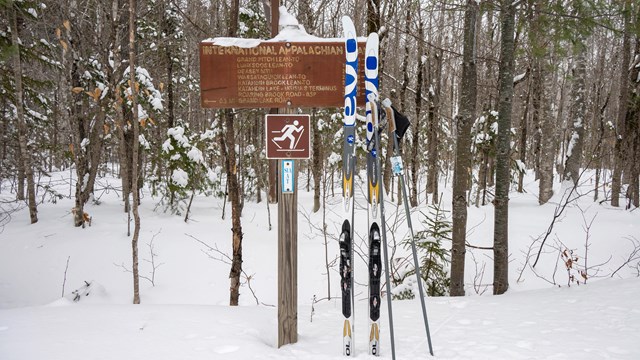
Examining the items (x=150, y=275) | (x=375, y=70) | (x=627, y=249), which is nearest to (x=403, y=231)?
(x=627, y=249)

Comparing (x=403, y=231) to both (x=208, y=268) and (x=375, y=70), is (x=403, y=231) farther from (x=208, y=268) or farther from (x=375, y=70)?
(x=375, y=70)

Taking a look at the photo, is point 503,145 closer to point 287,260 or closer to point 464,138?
point 464,138

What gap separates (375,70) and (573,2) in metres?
3.20

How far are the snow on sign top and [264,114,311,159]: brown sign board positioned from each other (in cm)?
12

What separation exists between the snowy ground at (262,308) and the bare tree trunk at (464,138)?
672 millimetres

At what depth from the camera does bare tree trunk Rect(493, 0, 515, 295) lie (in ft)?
16.0

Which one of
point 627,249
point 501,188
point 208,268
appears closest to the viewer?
point 501,188

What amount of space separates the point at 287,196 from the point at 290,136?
1.66 feet

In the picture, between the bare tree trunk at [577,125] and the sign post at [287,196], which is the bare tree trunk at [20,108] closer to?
the sign post at [287,196]

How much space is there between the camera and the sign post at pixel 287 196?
10.4ft

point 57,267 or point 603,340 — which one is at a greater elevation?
point 603,340

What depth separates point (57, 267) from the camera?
8.10 meters

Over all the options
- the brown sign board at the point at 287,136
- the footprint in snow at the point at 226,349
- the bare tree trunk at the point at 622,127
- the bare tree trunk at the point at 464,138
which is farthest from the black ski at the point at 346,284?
the bare tree trunk at the point at 622,127

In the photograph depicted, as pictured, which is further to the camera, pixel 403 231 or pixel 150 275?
pixel 403 231
